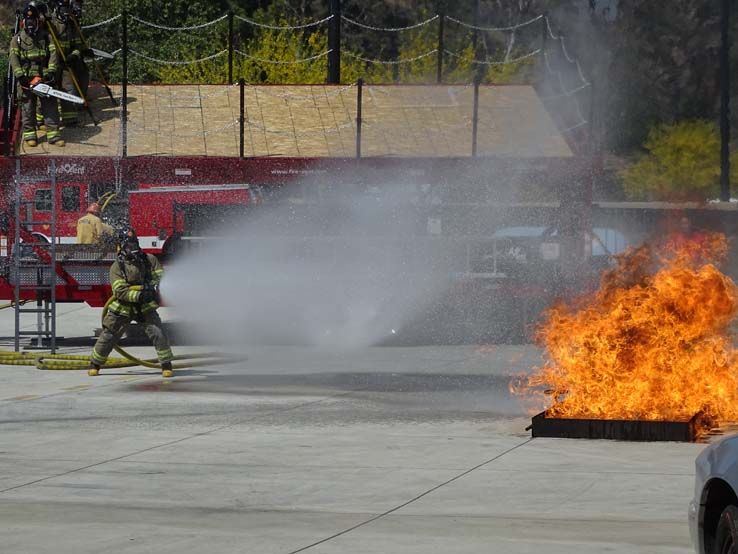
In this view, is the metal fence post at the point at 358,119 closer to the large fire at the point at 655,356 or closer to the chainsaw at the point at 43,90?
the chainsaw at the point at 43,90

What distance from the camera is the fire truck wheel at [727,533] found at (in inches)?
233

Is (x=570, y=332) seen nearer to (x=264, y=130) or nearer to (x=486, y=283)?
(x=486, y=283)

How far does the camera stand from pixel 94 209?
66.3 feet

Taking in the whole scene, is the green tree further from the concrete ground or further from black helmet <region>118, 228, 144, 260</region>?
the concrete ground

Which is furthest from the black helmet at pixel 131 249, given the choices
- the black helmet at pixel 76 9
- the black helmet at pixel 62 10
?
the black helmet at pixel 76 9

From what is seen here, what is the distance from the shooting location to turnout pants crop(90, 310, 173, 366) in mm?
15969

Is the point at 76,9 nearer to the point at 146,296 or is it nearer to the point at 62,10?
the point at 62,10

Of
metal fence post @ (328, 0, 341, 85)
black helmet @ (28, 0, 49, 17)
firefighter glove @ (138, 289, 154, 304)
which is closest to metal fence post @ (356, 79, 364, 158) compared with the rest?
black helmet @ (28, 0, 49, 17)

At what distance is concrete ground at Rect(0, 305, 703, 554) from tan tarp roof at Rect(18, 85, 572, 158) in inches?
240

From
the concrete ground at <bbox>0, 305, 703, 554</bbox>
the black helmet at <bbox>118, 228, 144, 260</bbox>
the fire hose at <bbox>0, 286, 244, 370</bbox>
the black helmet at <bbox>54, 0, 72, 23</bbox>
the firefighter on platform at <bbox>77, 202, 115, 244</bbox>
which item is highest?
the black helmet at <bbox>54, 0, 72, 23</bbox>

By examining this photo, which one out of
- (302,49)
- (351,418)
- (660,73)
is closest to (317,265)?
(351,418)

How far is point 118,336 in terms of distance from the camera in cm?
1616

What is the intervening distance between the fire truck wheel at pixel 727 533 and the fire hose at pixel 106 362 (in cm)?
1081

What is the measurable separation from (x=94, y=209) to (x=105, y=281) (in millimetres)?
1423
